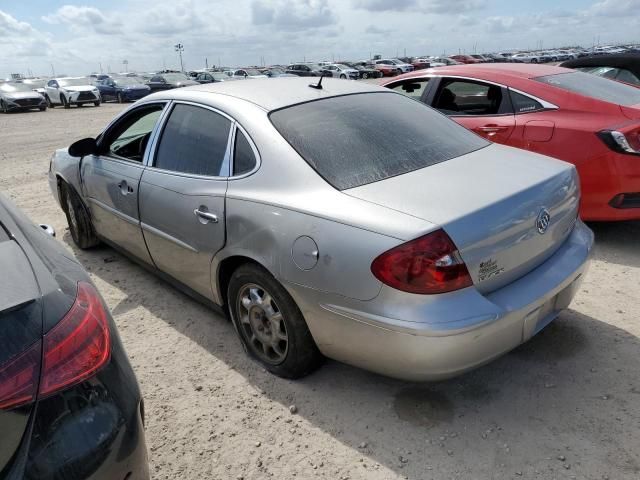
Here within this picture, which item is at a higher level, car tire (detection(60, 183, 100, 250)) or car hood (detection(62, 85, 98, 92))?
car tire (detection(60, 183, 100, 250))

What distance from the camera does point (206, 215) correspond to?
292 cm

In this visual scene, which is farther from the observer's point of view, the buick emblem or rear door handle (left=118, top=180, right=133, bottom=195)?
rear door handle (left=118, top=180, right=133, bottom=195)

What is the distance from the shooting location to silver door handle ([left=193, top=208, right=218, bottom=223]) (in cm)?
287

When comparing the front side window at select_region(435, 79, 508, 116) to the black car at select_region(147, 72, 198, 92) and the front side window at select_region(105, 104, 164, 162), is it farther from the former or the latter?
the black car at select_region(147, 72, 198, 92)

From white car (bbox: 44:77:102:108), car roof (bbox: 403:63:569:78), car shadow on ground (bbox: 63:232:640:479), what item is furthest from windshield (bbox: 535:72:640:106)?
white car (bbox: 44:77:102:108)

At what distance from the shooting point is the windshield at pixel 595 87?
459cm

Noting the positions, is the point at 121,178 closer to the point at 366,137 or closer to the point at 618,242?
the point at 366,137

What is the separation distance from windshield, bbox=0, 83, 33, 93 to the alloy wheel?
26.0m

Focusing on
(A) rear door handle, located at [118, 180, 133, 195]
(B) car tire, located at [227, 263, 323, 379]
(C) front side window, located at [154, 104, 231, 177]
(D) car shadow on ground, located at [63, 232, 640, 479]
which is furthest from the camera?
(A) rear door handle, located at [118, 180, 133, 195]

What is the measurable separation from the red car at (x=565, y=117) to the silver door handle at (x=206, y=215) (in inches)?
119

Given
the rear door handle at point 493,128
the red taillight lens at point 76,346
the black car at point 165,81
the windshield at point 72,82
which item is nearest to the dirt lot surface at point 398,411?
the red taillight lens at point 76,346

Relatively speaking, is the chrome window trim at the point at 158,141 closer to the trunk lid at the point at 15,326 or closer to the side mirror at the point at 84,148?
the side mirror at the point at 84,148

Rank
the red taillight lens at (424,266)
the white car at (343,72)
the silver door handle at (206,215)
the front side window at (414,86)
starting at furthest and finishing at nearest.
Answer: the white car at (343,72)
the front side window at (414,86)
the silver door handle at (206,215)
the red taillight lens at (424,266)

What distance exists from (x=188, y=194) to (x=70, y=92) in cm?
2598
